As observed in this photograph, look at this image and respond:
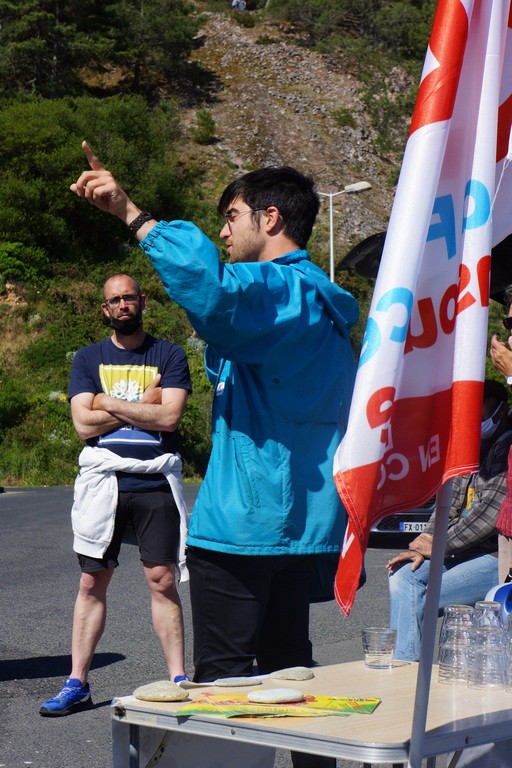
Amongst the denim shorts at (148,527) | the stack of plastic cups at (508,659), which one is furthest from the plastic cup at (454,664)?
the denim shorts at (148,527)

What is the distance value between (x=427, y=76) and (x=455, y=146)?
0.50 feet

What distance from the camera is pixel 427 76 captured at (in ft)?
7.17

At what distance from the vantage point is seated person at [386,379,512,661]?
4676 millimetres

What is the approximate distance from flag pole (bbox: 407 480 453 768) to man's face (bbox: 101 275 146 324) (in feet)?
11.6

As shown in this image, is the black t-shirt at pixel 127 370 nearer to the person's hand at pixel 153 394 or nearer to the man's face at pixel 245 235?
the person's hand at pixel 153 394

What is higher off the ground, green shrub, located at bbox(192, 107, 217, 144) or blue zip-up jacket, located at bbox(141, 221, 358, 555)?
green shrub, located at bbox(192, 107, 217, 144)

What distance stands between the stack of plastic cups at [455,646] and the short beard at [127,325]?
2.96m

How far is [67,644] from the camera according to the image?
22.9 feet

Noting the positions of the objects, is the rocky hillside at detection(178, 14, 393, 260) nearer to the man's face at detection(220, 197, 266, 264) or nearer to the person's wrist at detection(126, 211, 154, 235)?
the man's face at detection(220, 197, 266, 264)

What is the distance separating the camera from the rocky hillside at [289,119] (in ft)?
184

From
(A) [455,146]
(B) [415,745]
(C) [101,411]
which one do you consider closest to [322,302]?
(A) [455,146]

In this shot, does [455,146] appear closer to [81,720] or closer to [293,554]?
[293,554]

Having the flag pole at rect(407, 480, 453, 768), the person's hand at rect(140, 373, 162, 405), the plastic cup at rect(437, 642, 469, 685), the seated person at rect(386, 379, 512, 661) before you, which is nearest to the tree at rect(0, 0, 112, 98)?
the person's hand at rect(140, 373, 162, 405)

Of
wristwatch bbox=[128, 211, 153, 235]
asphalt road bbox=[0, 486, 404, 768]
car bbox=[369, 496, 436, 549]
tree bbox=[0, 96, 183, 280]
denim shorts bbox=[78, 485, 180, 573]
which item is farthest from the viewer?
tree bbox=[0, 96, 183, 280]
